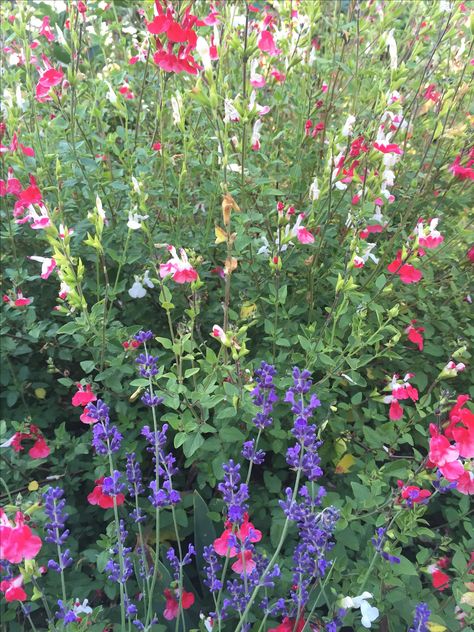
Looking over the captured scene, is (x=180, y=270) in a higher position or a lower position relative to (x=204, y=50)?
lower

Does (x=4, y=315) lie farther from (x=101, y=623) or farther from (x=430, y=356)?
(x=430, y=356)

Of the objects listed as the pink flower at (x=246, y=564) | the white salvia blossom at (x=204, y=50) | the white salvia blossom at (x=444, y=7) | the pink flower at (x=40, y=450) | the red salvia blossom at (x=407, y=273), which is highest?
the white salvia blossom at (x=444, y=7)

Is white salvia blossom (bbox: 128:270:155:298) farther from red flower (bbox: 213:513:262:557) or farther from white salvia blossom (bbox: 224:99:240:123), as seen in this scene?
red flower (bbox: 213:513:262:557)

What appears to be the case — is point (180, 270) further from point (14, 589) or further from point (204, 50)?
point (14, 589)

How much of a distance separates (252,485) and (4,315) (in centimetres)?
116

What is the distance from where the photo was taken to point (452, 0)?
2309 millimetres

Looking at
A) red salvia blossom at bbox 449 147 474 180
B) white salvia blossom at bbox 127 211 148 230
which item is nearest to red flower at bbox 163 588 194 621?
white salvia blossom at bbox 127 211 148 230

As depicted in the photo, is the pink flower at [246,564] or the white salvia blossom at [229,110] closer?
the pink flower at [246,564]

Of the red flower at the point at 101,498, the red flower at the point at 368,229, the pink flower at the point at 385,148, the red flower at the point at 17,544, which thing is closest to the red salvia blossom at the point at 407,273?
the red flower at the point at 368,229

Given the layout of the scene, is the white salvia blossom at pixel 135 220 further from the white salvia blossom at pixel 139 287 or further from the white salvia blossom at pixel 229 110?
the white salvia blossom at pixel 229 110

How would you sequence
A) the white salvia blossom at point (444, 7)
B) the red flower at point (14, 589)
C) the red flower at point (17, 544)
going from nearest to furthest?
the red flower at point (17, 544) → the red flower at point (14, 589) → the white salvia blossom at point (444, 7)

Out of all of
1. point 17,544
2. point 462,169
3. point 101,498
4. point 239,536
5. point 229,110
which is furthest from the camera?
point 462,169

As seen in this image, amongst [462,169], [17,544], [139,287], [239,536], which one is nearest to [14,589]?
[17,544]

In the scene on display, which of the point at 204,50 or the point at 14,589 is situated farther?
the point at 204,50
